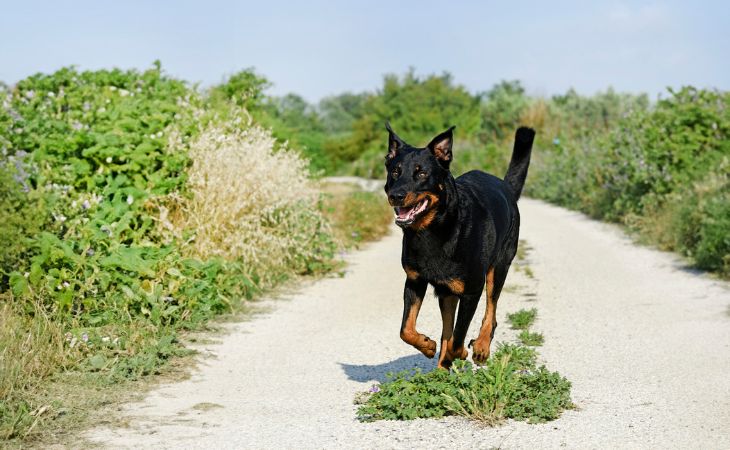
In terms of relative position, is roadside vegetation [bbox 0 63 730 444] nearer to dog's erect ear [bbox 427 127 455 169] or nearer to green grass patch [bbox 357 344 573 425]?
green grass patch [bbox 357 344 573 425]

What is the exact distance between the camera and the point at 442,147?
593 cm

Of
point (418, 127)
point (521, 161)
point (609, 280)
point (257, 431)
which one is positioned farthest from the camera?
point (418, 127)

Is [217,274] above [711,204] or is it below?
below

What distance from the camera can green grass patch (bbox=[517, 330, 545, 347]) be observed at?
7.61 meters

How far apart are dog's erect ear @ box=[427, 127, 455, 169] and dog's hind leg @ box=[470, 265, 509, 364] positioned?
1.18m

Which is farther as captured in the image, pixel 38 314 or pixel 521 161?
pixel 521 161

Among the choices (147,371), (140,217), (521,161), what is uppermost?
(521,161)

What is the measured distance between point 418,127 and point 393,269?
2230cm

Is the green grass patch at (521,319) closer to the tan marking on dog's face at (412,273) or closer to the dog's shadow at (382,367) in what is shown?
the dog's shadow at (382,367)

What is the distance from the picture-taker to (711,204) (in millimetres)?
11492

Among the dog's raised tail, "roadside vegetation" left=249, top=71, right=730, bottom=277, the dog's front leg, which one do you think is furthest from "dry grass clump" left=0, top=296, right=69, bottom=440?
"roadside vegetation" left=249, top=71, right=730, bottom=277

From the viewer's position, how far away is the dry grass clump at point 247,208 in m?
9.97

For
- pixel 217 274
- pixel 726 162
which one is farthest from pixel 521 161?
pixel 726 162

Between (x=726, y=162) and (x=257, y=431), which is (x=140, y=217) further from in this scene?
(x=726, y=162)
